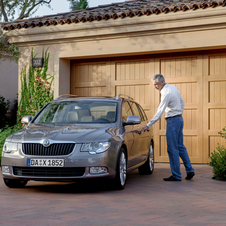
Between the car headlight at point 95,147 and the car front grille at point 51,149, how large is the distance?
0.65 feet

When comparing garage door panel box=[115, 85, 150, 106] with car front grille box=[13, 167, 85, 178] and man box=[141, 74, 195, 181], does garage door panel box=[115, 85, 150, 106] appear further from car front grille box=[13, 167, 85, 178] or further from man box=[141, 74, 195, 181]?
car front grille box=[13, 167, 85, 178]

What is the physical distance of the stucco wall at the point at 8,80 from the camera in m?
18.7

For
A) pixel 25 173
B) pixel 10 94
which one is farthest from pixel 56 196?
pixel 10 94

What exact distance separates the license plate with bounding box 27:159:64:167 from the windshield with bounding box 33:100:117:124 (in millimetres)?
1255

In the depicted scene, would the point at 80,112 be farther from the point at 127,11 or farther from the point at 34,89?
the point at 34,89

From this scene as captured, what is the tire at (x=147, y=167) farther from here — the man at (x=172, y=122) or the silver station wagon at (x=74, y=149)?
the silver station wagon at (x=74, y=149)

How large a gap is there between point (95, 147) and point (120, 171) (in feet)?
2.19

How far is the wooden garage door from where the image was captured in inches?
413

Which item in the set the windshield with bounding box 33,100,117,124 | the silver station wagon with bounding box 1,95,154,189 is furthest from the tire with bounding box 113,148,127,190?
the windshield with bounding box 33,100,117,124

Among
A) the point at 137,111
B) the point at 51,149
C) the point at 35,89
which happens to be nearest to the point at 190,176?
the point at 137,111

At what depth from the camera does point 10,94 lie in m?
19.0

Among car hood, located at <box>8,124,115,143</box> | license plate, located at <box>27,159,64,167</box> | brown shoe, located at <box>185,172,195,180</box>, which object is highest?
car hood, located at <box>8,124,115,143</box>

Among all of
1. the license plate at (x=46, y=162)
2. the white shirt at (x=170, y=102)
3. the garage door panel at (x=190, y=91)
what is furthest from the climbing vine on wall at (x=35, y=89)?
the license plate at (x=46, y=162)

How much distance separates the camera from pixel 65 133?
648 centimetres
